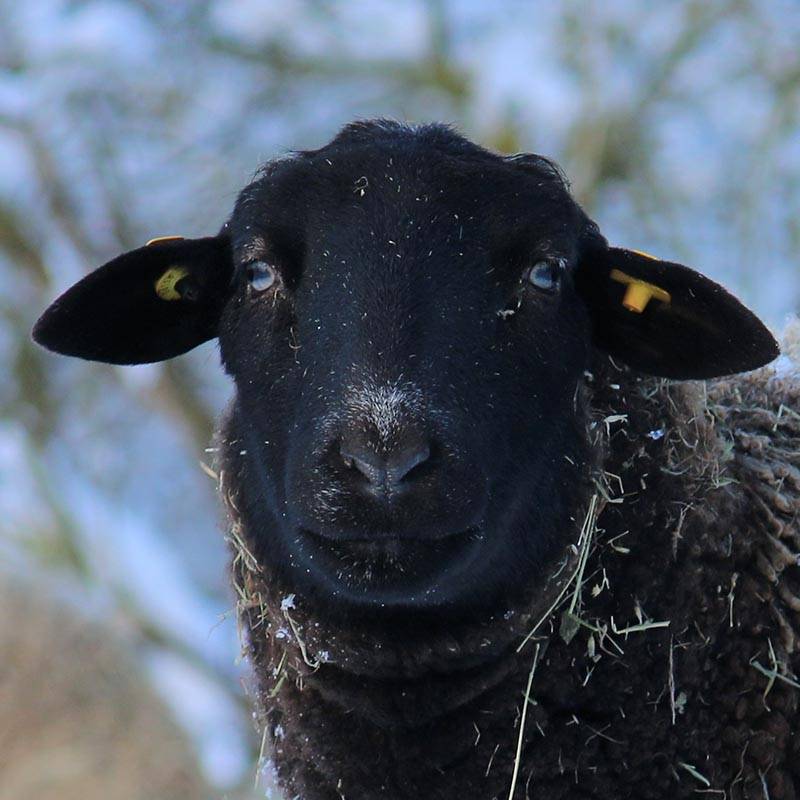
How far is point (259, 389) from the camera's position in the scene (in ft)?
10.7

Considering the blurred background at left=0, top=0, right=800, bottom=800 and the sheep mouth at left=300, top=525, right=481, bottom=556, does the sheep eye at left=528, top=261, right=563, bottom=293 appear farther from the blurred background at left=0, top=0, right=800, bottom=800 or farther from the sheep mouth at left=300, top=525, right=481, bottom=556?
the blurred background at left=0, top=0, right=800, bottom=800

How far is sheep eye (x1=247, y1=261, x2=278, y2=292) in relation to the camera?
10.8 feet

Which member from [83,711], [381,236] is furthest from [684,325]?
[83,711]

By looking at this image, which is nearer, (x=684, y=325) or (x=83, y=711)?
(x=684, y=325)

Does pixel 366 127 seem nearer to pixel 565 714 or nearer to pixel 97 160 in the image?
pixel 565 714

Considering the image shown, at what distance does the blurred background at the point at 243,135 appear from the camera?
536 inches

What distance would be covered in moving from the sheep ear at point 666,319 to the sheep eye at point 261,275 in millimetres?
827

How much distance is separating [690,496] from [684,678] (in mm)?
472

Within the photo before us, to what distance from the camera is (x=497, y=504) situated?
3.00m

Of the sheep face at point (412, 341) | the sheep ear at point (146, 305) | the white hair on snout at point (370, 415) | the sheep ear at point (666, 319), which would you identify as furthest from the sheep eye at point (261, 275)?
the sheep ear at point (666, 319)

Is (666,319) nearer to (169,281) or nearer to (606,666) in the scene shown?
(606,666)

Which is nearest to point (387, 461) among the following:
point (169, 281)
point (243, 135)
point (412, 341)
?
point (412, 341)

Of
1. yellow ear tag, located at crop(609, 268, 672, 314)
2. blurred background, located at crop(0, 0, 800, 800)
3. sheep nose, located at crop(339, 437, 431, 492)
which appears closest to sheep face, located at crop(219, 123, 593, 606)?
sheep nose, located at crop(339, 437, 431, 492)

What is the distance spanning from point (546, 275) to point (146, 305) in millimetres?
1186
